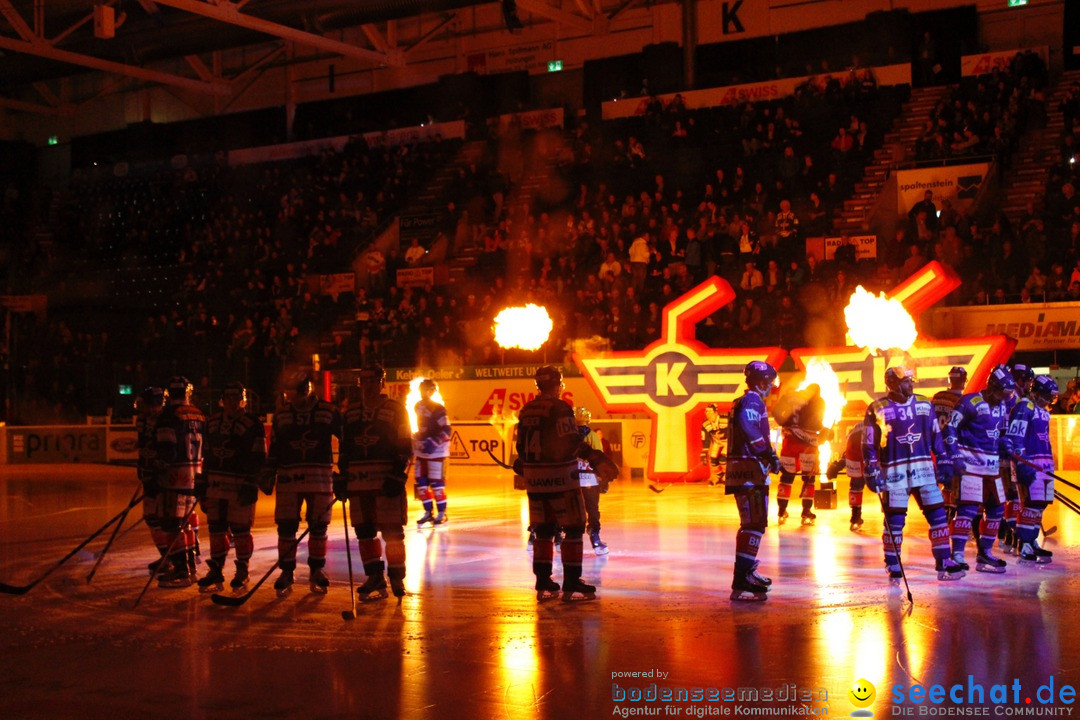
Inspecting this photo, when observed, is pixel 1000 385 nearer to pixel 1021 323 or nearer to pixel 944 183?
pixel 1021 323

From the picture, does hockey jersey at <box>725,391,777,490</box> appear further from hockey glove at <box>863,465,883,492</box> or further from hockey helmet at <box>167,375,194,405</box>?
hockey helmet at <box>167,375,194,405</box>

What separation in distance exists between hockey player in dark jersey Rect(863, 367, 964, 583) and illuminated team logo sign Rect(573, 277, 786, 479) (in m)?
6.76

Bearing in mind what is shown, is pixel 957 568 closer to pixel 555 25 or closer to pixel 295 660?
pixel 295 660

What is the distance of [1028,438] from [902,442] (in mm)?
1896

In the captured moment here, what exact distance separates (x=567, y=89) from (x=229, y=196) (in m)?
11.3

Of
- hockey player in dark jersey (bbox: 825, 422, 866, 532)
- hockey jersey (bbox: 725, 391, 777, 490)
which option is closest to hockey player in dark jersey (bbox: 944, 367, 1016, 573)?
hockey jersey (bbox: 725, 391, 777, 490)

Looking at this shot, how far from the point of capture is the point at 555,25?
3656 cm

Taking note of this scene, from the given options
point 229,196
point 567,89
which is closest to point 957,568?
point 567,89

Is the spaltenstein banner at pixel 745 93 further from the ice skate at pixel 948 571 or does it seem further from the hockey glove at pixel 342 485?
the hockey glove at pixel 342 485

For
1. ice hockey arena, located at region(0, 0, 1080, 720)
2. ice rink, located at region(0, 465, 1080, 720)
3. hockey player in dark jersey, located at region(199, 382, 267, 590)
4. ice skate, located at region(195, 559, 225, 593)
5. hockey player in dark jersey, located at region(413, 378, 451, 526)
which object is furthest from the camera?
hockey player in dark jersey, located at region(413, 378, 451, 526)

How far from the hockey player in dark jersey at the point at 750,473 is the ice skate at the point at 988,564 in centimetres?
A: 257

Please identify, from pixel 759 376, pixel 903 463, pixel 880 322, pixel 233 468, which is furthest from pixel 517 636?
pixel 880 322

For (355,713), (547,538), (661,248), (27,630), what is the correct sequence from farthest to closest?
(661,248), (547,538), (27,630), (355,713)

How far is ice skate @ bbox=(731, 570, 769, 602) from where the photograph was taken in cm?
1001
